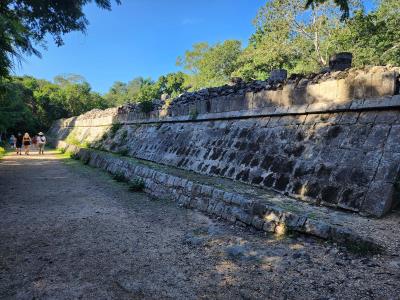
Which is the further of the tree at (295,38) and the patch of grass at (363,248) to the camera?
the tree at (295,38)

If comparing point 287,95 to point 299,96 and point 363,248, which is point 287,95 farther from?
point 363,248

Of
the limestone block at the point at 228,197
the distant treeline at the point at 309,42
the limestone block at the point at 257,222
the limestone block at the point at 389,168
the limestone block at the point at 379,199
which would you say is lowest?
the limestone block at the point at 257,222

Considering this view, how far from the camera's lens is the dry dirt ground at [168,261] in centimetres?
279

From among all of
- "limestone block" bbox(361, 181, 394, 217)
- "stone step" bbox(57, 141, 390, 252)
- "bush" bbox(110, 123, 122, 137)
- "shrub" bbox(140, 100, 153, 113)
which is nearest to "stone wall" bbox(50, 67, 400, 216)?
"limestone block" bbox(361, 181, 394, 217)

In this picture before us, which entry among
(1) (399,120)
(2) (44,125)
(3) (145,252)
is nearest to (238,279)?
(3) (145,252)

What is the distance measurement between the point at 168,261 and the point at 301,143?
3.05 metres

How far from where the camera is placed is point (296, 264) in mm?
3195

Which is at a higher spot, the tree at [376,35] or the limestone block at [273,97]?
the tree at [376,35]

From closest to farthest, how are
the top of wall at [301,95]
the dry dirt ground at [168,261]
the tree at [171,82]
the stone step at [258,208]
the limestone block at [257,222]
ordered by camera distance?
1. the dry dirt ground at [168,261]
2. the stone step at [258,208]
3. the limestone block at [257,222]
4. the top of wall at [301,95]
5. the tree at [171,82]

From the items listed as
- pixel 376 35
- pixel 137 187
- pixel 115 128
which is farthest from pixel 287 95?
pixel 376 35

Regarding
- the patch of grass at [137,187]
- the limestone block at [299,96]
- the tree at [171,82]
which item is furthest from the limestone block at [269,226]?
the tree at [171,82]

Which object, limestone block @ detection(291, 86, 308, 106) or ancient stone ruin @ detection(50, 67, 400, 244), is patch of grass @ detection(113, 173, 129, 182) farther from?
limestone block @ detection(291, 86, 308, 106)

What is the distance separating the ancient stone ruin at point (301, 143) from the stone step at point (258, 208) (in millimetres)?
30

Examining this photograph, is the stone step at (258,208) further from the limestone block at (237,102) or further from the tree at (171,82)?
the tree at (171,82)
